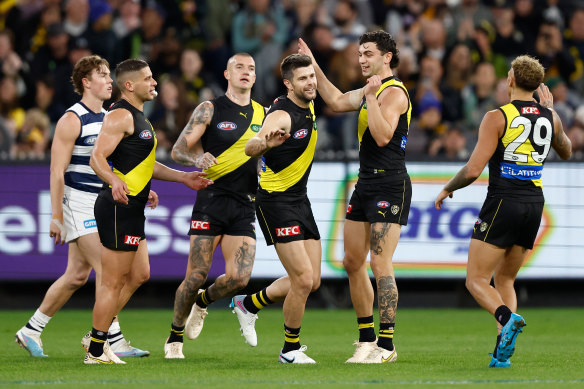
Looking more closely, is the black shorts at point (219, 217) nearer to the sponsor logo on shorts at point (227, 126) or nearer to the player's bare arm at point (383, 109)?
the sponsor logo on shorts at point (227, 126)

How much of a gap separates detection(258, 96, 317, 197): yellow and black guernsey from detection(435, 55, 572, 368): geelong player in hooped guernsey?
1.40 metres

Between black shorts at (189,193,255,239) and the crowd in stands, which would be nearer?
black shorts at (189,193,255,239)

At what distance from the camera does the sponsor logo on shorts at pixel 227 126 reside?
32.3ft

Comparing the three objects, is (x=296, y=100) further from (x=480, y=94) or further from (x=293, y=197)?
(x=480, y=94)

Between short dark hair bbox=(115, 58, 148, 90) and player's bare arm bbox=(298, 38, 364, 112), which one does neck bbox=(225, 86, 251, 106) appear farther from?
short dark hair bbox=(115, 58, 148, 90)

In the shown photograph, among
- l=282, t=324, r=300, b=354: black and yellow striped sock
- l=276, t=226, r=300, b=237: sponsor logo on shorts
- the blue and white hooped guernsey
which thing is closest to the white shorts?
the blue and white hooped guernsey

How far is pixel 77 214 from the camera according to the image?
31.8 feet

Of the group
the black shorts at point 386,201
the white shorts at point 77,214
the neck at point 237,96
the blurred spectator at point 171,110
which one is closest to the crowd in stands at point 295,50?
Result: the blurred spectator at point 171,110

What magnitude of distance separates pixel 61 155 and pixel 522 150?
13.7 ft

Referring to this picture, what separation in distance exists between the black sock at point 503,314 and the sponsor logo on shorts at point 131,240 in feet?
10.0

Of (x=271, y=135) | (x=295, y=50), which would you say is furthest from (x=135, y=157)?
(x=295, y=50)

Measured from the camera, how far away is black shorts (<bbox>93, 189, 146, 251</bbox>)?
8.70 m

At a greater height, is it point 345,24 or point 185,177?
point 345,24

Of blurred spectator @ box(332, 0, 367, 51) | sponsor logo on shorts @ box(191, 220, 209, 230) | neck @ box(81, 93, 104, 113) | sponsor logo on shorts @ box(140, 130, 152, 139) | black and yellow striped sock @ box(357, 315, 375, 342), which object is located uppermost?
blurred spectator @ box(332, 0, 367, 51)
